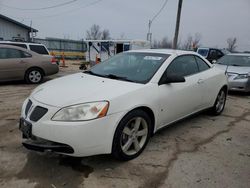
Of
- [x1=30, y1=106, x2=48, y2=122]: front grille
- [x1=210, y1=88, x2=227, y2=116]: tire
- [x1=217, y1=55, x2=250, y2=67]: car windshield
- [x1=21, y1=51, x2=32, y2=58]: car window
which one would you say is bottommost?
[x1=210, y1=88, x2=227, y2=116]: tire

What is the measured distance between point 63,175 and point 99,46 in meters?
17.2

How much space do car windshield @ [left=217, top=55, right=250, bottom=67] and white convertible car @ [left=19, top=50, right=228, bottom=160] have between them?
5.22 m

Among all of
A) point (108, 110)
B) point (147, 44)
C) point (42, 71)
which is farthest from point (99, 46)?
point (108, 110)

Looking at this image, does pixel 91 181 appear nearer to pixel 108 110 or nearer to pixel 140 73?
pixel 108 110

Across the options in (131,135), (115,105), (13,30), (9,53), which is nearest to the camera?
(115,105)

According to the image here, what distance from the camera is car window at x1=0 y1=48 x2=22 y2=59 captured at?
800cm

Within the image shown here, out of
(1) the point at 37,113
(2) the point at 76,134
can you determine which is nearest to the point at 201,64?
(2) the point at 76,134

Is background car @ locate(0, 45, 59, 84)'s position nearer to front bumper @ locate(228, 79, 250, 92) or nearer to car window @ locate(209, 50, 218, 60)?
front bumper @ locate(228, 79, 250, 92)

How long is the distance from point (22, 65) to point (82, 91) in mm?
6321

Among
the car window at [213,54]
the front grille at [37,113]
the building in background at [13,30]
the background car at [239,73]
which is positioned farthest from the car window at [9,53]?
the car window at [213,54]

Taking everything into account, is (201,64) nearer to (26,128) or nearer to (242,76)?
(26,128)

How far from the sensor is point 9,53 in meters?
8.12

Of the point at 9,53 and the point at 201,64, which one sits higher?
the point at 201,64

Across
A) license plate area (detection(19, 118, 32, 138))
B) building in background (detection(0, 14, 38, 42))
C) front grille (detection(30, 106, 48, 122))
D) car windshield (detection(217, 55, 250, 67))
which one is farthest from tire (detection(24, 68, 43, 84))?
building in background (detection(0, 14, 38, 42))
